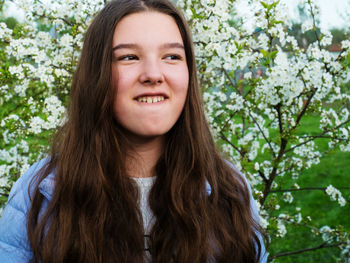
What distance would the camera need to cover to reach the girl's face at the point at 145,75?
4.91 feet

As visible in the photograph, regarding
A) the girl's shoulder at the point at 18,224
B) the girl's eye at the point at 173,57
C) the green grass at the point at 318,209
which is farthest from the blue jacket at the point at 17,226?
the green grass at the point at 318,209

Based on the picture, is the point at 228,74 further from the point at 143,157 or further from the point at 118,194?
the point at 118,194

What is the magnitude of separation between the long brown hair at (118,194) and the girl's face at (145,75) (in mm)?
39

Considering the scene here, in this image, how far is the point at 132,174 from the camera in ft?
5.57

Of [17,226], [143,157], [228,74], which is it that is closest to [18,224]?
[17,226]

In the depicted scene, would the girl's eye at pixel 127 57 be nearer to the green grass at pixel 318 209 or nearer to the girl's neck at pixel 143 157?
the girl's neck at pixel 143 157

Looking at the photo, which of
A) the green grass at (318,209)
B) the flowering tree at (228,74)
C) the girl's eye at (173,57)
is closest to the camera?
the girl's eye at (173,57)

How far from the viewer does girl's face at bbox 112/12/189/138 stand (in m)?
1.50

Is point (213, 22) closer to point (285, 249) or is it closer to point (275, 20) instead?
point (275, 20)

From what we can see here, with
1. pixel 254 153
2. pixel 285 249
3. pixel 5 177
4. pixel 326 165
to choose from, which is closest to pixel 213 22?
pixel 254 153

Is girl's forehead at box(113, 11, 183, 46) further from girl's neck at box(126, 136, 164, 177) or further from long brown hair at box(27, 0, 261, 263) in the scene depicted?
girl's neck at box(126, 136, 164, 177)

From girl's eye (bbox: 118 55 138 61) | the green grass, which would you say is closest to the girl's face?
girl's eye (bbox: 118 55 138 61)

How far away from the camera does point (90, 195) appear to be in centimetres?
158

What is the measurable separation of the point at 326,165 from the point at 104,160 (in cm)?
539
